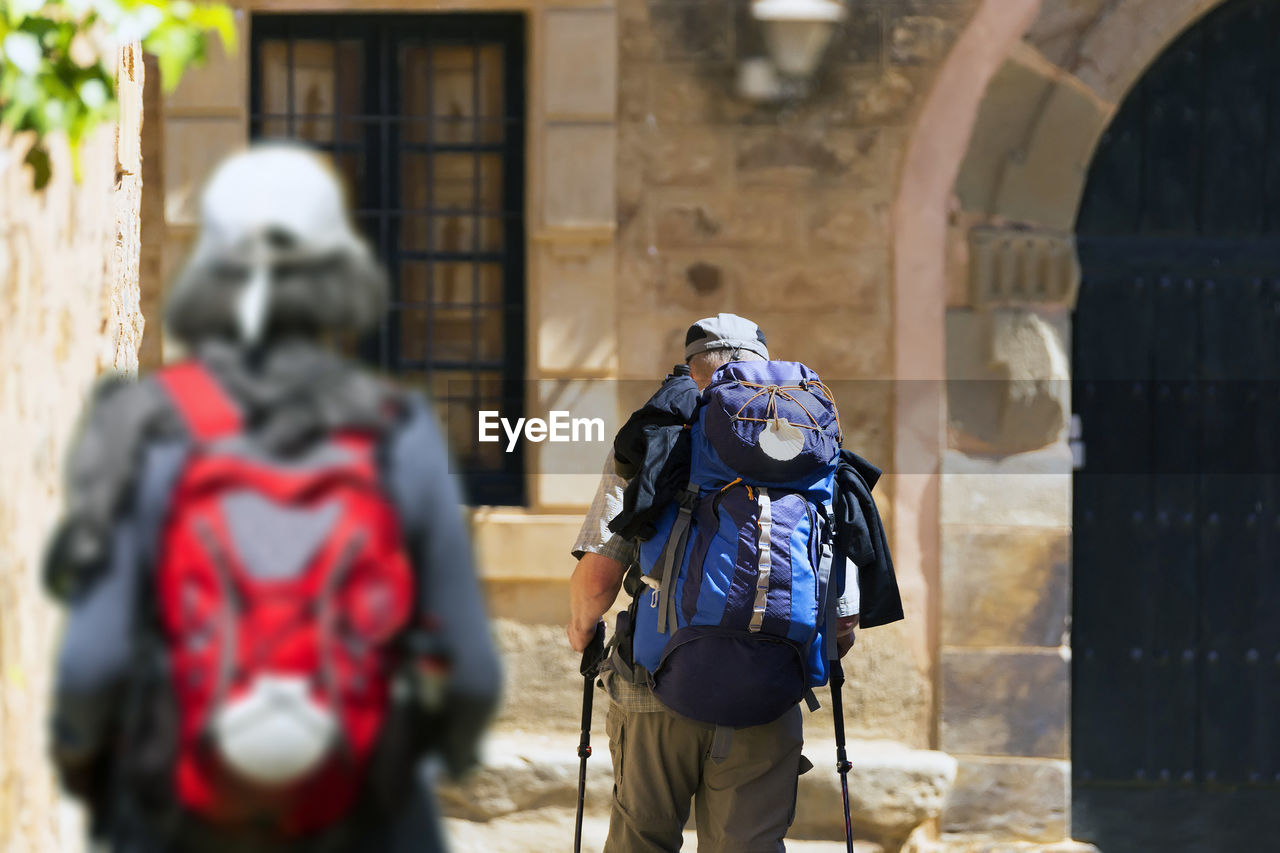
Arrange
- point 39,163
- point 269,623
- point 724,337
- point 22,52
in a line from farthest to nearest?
point 724,337
point 39,163
point 22,52
point 269,623

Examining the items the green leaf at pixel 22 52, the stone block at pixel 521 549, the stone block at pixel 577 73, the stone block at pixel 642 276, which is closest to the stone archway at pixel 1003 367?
the stone block at pixel 642 276

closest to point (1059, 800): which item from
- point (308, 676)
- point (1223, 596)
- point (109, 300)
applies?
point (1223, 596)

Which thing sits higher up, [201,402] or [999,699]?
[201,402]

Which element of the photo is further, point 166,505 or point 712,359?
point 712,359

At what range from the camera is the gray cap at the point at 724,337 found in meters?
4.13

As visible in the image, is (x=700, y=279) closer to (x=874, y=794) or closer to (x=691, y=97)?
(x=691, y=97)

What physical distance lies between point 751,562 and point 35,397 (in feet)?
5.39

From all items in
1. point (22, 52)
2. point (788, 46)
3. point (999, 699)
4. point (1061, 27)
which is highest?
point (1061, 27)

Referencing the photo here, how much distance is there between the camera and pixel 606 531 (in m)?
3.96

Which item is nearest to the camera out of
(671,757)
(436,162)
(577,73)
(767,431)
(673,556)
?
(767,431)

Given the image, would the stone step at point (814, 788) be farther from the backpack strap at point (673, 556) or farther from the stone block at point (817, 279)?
the backpack strap at point (673, 556)

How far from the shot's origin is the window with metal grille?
5.96 metres

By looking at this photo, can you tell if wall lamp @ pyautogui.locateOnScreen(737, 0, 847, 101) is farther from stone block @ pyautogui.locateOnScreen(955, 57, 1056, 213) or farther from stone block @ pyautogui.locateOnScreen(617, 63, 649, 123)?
stone block @ pyautogui.locateOnScreen(955, 57, 1056, 213)

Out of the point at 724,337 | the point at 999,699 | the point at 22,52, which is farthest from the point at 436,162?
the point at 22,52
